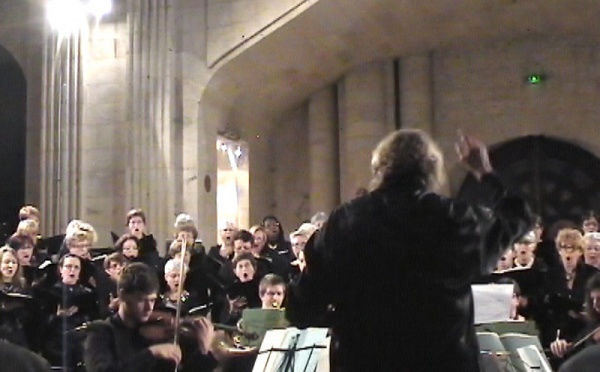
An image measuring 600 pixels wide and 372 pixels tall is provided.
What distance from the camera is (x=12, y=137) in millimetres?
12211

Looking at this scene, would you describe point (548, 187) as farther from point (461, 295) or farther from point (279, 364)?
point (461, 295)

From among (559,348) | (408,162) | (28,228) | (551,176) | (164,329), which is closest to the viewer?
(408,162)

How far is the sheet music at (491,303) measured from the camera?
3.80m

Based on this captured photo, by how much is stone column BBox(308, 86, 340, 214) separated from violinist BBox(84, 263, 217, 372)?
796 centimetres

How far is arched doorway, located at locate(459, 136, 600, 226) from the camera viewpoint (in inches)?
438

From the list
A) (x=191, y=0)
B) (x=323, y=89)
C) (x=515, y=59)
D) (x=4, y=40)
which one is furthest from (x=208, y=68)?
(x=515, y=59)

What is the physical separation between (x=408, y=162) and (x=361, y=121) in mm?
8919

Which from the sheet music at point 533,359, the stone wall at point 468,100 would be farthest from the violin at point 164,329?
the stone wall at point 468,100

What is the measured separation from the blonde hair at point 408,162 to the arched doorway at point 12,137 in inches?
387

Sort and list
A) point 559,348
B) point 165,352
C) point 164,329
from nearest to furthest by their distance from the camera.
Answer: point 165,352 < point 164,329 < point 559,348

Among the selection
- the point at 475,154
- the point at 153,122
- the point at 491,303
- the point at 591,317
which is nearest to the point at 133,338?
the point at 491,303

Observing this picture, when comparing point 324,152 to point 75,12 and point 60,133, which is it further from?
point 75,12

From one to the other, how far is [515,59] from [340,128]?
7.88 ft

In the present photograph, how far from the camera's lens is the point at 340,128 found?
11953mm
